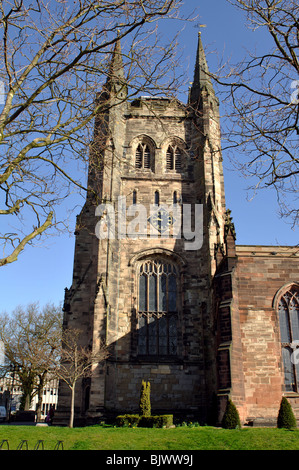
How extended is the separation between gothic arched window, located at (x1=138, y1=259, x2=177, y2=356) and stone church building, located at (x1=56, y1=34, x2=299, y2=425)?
5 centimetres

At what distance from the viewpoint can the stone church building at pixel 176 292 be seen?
60.6ft

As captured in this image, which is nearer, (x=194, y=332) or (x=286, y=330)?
(x=286, y=330)

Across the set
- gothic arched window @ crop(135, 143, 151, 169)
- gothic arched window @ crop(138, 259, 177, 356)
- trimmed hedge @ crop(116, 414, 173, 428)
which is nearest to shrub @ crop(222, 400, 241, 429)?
trimmed hedge @ crop(116, 414, 173, 428)

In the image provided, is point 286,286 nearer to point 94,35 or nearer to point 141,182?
point 141,182

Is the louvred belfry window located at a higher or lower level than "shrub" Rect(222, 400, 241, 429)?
higher

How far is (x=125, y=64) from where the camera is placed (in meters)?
9.32

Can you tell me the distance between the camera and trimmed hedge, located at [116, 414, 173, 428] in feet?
53.7

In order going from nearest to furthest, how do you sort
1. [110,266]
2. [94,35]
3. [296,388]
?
[94,35] → [296,388] → [110,266]

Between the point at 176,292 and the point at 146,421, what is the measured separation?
832cm

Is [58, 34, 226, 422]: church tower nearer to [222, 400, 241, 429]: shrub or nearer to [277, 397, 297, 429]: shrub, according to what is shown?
[222, 400, 241, 429]: shrub

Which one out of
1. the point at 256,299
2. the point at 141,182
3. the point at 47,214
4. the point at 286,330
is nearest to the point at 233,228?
the point at 256,299

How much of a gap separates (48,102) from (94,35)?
157cm
